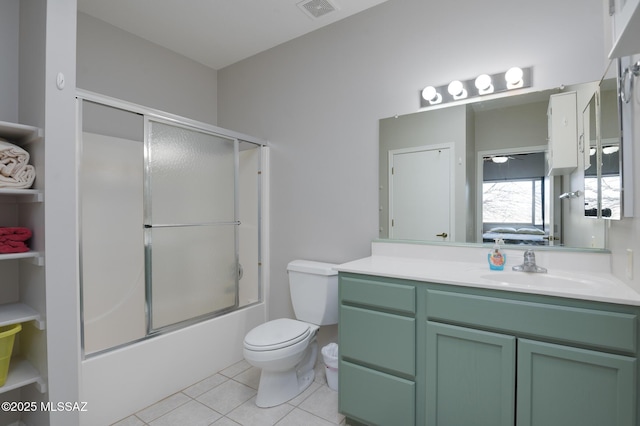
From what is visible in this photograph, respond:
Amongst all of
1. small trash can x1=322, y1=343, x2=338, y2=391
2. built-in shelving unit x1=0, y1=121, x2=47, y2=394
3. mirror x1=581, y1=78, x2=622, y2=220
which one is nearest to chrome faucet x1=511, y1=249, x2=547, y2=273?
mirror x1=581, y1=78, x2=622, y2=220

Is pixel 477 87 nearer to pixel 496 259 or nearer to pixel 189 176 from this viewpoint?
pixel 496 259

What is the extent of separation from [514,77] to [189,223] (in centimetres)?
231

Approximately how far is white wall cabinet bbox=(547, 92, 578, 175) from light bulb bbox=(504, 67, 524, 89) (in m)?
0.19

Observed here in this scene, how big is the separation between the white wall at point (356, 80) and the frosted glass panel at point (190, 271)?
44 centimetres

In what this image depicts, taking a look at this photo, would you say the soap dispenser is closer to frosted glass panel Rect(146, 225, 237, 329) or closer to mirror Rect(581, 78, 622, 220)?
mirror Rect(581, 78, 622, 220)

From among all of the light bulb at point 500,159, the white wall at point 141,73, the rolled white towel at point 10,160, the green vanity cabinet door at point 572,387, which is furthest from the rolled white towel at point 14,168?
the light bulb at point 500,159

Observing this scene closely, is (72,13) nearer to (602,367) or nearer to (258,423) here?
(258,423)

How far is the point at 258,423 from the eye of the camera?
187 cm

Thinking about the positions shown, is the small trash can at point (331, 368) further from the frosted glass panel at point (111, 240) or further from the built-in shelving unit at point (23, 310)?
the built-in shelving unit at point (23, 310)

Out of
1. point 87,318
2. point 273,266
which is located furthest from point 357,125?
point 87,318

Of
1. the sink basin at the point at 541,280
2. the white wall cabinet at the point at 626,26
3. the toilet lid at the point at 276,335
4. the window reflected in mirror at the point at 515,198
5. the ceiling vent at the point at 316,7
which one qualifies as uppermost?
the ceiling vent at the point at 316,7

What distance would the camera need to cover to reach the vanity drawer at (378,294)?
161cm

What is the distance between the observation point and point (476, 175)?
6.52 feet

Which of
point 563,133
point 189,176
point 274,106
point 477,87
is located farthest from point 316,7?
point 563,133
